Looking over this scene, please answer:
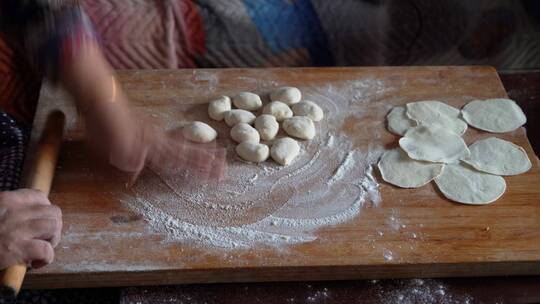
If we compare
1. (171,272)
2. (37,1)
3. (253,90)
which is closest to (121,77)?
(253,90)

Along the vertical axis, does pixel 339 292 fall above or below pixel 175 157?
below

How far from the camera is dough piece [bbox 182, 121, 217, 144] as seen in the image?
1.29 metres

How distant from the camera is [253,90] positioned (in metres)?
1.42

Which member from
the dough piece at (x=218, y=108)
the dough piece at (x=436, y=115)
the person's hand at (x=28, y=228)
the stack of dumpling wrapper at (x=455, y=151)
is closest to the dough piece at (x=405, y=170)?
the stack of dumpling wrapper at (x=455, y=151)

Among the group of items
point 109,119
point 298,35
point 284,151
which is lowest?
point 298,35

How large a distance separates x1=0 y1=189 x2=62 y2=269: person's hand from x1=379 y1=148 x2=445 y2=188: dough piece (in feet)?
1.98

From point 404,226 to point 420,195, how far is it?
92mm

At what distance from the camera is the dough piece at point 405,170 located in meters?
1.21

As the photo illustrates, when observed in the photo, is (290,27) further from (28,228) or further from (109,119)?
(28,228)

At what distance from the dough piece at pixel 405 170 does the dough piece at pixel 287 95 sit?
24cm

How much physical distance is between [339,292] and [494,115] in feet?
1.85

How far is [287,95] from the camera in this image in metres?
1.38

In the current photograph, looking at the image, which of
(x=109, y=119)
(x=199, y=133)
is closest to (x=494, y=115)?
(x=199, y=133)

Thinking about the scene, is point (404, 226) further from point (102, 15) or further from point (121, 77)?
point (102, 15)
